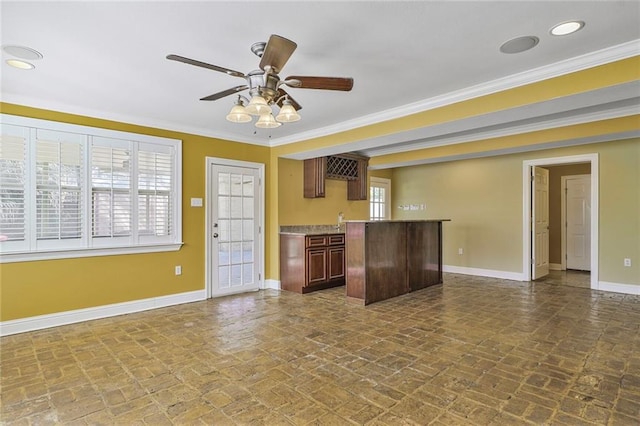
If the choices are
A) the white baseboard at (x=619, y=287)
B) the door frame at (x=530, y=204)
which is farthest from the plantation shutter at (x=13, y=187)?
the white baseboard at (x=619, y=287)

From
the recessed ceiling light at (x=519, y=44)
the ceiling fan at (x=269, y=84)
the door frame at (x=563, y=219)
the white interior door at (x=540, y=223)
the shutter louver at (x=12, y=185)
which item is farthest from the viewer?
the door frame at (x=563, y=219)

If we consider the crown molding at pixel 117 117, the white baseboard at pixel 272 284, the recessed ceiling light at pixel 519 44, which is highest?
the recessed ceiling light at pixel 519 44

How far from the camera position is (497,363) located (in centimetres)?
287

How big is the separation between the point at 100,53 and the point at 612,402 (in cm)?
444

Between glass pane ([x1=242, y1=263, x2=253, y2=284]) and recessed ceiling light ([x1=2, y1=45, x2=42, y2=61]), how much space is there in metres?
3.70

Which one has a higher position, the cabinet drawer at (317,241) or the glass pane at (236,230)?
the glass pane at (236,230)

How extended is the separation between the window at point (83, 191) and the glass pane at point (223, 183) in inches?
25.7

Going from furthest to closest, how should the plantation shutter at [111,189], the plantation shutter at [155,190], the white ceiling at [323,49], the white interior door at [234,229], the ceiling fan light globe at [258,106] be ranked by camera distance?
the white interior door at [234,229]
the plantation shutter at [155,190]
the plantation shutter at [111,189]
the ceiling fan light globe at [258,106]
the white ceiling at [323,49]

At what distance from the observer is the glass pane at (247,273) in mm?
5608

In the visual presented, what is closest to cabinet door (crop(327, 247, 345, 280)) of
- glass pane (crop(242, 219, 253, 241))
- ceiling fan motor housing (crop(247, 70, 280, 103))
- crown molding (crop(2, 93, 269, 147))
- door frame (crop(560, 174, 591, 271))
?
glass pane (crop(242, 219, 253, 241))

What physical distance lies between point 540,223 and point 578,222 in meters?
1.77

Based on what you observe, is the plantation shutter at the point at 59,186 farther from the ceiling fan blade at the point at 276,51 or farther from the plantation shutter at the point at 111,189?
the ceiling fan blade at the point at 276,51

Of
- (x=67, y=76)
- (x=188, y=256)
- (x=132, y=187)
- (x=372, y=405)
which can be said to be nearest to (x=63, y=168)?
(x=132, y=187)

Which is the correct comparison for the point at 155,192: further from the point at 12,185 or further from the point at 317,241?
the point at 317,241
